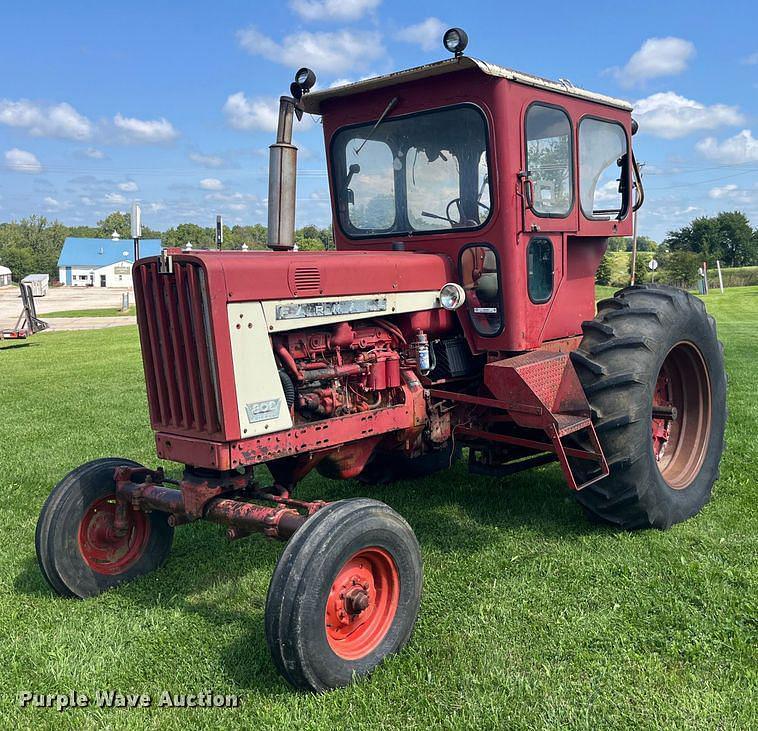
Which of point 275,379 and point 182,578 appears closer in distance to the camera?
point 275,379

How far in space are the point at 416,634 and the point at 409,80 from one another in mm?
3247

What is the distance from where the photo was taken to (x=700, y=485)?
203 inches

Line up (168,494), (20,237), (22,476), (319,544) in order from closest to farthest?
(319,544)
(168,494)
(22,476)
(20,237)

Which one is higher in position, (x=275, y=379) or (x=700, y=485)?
(x=275, y=379)

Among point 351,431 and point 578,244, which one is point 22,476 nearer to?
point 351,431

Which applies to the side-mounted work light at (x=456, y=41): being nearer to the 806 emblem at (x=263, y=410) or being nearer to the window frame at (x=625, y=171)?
the window frame at (x=625, y=171)

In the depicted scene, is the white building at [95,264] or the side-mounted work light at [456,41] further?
the white building at [95,264]

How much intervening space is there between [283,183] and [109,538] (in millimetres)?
2327

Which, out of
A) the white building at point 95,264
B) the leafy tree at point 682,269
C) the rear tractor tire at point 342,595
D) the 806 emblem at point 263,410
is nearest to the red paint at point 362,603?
the rear tractor tire at point 342,595

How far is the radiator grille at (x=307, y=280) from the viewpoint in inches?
149

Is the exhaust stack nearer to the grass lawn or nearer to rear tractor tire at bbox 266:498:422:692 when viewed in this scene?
rear tractor tire at bbox 266:498:422:692

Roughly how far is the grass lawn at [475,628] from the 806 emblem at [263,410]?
109 centimetres

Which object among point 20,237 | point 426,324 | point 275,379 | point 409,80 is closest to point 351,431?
point 275,379

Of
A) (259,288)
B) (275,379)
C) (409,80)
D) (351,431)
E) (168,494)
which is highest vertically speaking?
(409,80)
